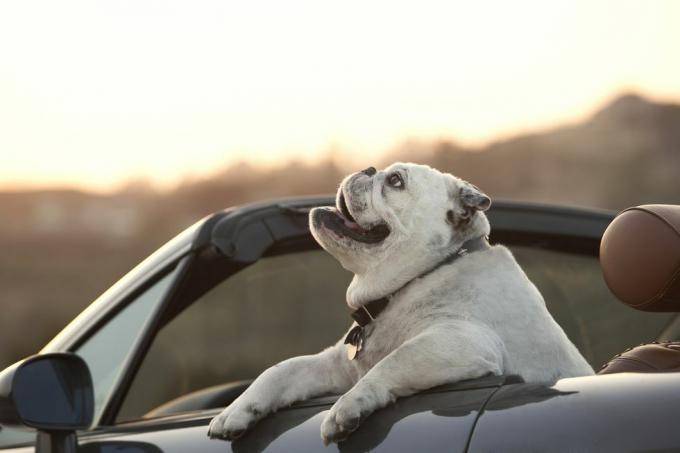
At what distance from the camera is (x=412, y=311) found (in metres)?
3.73

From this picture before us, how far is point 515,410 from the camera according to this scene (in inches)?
96.0

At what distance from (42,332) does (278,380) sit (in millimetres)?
25956

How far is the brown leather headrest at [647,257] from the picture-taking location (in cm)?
292

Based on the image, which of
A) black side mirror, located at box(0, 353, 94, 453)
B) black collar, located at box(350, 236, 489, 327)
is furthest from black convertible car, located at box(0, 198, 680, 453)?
black collar, located at box(350, 236, 489, 327)

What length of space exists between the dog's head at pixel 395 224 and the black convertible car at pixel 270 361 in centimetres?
38

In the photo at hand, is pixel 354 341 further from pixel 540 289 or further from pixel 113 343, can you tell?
pixel 540 289

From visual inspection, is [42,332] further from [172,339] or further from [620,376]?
[620,376]

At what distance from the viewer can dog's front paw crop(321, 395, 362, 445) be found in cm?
274

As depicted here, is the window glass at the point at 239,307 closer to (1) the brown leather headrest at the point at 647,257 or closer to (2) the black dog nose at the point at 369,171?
(2) the black dog nose at the point at 369,171

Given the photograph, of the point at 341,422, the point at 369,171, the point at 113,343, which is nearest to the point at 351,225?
the point at 369,171

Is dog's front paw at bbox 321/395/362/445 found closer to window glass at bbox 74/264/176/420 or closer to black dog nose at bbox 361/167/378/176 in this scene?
window glass at bbox 74/264/176/420

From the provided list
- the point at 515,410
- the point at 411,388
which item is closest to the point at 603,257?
the point at 411,388

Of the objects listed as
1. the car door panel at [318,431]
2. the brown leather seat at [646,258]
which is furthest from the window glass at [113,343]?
the brown leather seat at [646,258]

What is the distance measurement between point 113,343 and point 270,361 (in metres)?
1.64
